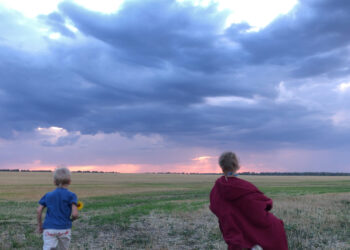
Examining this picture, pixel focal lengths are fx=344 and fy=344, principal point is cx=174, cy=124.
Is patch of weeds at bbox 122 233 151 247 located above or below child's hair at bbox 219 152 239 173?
below

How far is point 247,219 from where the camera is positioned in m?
4.79

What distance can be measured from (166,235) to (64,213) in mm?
6926

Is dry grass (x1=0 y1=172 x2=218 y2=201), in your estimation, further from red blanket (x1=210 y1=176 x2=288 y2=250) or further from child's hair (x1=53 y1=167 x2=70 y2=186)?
red blanket (x1=210 y1=176 x2=288 y2=250)

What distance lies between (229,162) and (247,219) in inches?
32.4

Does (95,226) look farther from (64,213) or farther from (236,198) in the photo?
(236,198)

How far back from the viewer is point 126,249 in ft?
33.9

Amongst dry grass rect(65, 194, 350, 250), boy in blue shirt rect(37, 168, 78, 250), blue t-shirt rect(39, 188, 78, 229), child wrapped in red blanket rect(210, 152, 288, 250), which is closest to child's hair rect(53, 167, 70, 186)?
boy in blue shirt rect(37, 168, 78, 250)

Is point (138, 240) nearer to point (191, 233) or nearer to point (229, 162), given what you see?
point (191, 233)

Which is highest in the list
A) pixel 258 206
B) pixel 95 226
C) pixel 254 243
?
pixel 258 206

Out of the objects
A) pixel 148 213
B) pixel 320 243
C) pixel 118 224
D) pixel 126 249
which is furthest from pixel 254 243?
pixel 148 213

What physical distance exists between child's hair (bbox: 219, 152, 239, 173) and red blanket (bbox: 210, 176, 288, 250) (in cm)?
14

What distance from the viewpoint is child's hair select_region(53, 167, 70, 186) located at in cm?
601

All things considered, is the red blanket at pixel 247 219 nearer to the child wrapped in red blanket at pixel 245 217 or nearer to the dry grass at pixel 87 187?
the child wrapped in red blanket at pixel 245 217

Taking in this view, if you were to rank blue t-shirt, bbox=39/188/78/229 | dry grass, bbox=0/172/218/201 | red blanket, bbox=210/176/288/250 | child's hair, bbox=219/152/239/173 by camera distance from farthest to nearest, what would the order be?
dry grass, bbox=0/172/218/201
blue t-shirt, bbox=39/188/78/229
child's hair, bbox=219/152/239/173
red blanket, bbox=210/176/288/250
